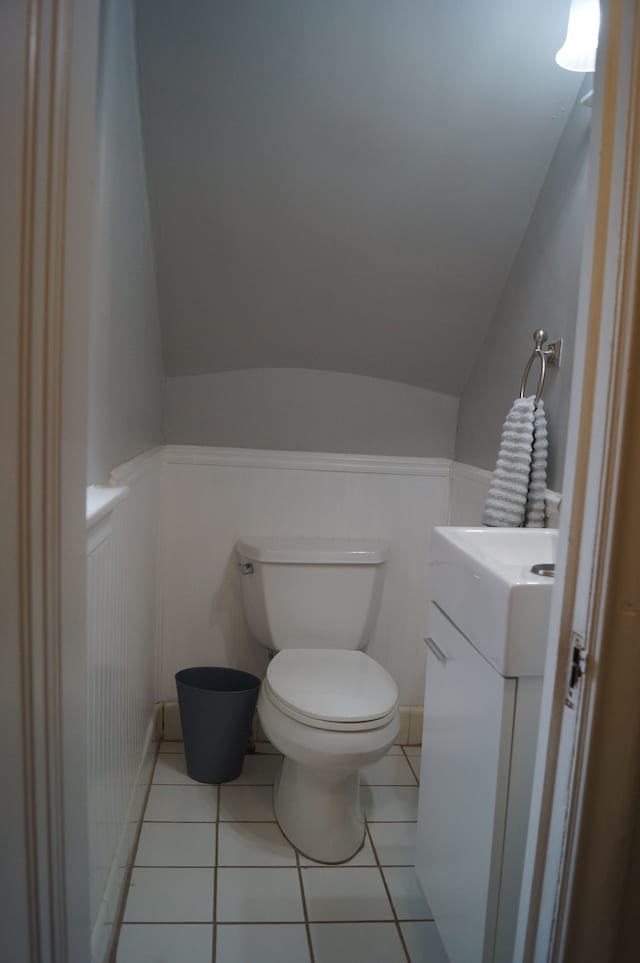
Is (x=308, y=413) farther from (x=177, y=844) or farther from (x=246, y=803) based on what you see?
(x=177, y=844)

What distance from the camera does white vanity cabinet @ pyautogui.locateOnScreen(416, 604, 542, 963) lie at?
3.68 feet

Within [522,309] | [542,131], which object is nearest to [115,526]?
[522,309]

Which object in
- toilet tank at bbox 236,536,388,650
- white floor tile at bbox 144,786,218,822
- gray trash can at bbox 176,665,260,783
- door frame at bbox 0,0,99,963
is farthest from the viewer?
toilet tank at bbox 236,536,388,650

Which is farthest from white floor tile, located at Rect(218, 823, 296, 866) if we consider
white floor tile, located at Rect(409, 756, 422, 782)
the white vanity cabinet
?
white floor tile, located at Rect(409, 756, 422, 782)

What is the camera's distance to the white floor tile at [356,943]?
150cm

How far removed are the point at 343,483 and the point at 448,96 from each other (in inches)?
47.0

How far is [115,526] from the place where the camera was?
145cm

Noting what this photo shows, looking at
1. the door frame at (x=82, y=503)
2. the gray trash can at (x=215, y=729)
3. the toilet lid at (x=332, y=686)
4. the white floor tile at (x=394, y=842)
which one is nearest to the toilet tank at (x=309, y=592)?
the toilet lid at (x=332, y=686)

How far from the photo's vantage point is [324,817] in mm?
1831

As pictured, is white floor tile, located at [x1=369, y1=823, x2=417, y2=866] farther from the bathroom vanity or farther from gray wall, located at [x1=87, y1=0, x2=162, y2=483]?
gray wall, located at [x1=87, y1=0, x2=162, y2=483]

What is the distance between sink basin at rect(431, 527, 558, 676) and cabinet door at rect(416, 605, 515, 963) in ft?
0.14

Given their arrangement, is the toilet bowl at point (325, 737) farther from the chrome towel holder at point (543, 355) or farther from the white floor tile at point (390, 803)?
the chrome towel holder at point (543, 355)

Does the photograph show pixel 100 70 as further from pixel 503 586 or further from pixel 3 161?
pixel 503 586

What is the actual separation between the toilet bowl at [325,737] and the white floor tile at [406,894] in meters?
0.13
